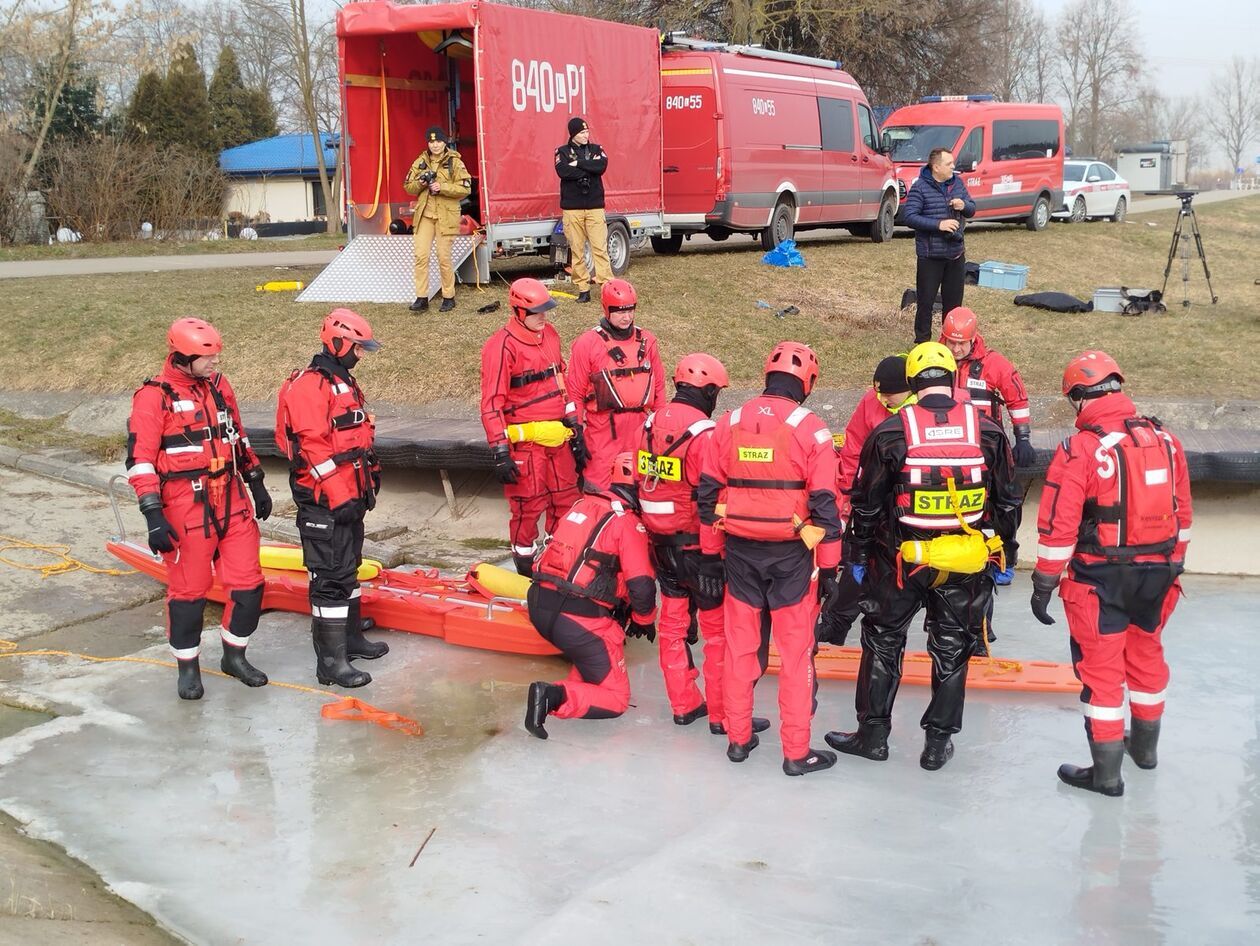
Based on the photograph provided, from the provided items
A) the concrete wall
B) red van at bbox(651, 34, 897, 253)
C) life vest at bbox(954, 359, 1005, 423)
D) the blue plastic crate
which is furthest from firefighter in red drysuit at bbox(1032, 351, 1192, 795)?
the concrete wall

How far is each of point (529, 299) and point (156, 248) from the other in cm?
2126

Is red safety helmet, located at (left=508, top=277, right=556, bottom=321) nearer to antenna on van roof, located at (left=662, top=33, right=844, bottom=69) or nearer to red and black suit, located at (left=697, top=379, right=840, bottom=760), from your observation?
red and black suit, located at (left=697, top=379, right=840, bottom=760)

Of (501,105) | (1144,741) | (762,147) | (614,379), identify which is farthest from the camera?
(762,147)

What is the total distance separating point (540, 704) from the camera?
18.3 feet

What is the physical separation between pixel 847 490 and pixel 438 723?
2566mm

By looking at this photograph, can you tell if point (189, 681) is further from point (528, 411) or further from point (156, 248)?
point (156, 248)

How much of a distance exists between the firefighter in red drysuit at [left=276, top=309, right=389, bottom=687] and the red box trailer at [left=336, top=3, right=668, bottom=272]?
281 inches

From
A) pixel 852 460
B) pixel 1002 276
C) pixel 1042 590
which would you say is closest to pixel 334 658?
pixel 852 460

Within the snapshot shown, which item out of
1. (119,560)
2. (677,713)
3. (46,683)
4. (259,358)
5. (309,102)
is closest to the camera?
(677,713)

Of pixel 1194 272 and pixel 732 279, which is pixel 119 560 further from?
pixel 1194 272

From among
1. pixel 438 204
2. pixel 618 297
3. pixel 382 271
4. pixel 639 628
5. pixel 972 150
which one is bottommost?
pixel 639 628

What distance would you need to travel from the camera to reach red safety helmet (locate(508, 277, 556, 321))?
7.28 m

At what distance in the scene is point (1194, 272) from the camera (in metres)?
19.9

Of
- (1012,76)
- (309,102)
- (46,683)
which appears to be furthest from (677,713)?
(1012,76)
